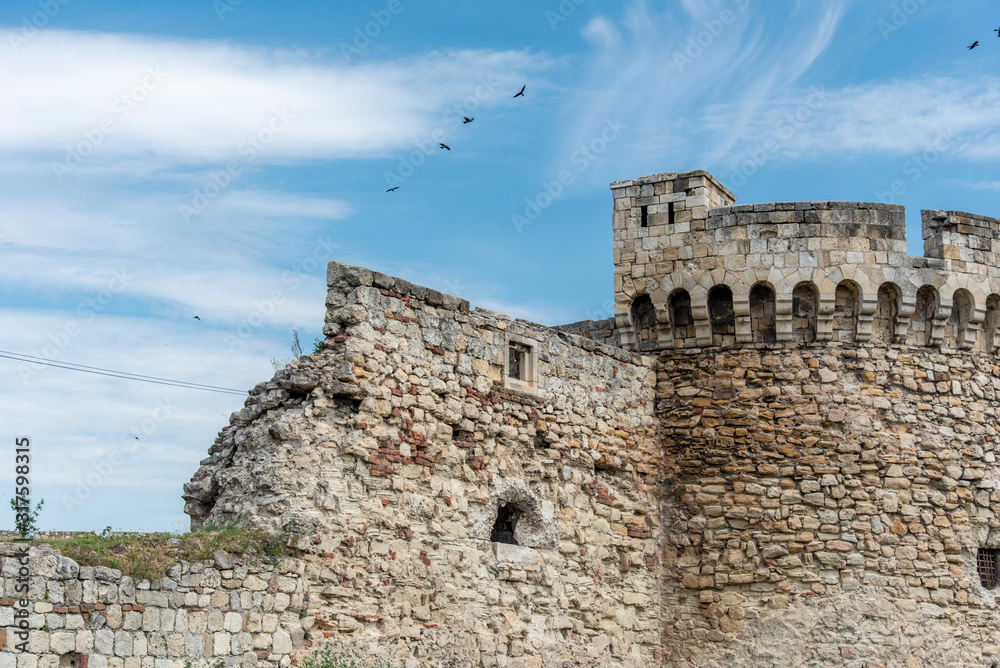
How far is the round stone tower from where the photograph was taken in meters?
13.6

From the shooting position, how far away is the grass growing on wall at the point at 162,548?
895 centimetres

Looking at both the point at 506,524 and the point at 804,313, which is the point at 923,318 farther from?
the point at 506,524

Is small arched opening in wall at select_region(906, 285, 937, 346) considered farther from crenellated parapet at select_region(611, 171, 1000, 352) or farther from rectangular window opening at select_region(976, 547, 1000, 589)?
rectangular window opening at select_region(976, 547, 1000, 589)

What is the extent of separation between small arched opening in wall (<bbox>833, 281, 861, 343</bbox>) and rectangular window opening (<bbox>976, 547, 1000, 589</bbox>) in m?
2.80

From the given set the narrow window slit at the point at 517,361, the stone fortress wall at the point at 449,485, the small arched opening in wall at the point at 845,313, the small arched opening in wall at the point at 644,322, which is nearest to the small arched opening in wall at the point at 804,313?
the small arched opening in wall at the point at 845,313

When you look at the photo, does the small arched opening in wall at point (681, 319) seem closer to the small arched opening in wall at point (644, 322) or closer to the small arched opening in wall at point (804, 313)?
the small arched opening in wall at point (644, 322)

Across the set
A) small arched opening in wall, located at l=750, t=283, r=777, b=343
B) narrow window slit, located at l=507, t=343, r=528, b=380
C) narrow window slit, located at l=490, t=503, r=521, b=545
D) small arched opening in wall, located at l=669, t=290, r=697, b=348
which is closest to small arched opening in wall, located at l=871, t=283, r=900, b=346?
small arched opening in wall, located at l=750, t=283, r=777, b=343

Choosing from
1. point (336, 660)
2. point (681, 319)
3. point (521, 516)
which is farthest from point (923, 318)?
point (336, 660)

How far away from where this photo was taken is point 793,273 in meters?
14.3

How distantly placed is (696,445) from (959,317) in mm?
3536

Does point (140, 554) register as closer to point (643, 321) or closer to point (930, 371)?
point (643, 321)

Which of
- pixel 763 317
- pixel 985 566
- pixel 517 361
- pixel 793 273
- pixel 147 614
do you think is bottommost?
pixel 147 614

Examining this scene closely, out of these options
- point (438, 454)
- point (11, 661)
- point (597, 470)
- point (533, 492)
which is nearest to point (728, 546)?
point (597, 470)

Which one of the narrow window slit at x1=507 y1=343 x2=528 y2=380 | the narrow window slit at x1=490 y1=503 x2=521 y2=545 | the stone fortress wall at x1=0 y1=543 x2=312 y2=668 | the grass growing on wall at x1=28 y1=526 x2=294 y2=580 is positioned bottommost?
the stone fortress wall at x1=0 y1=543 x2=312 y2=668
